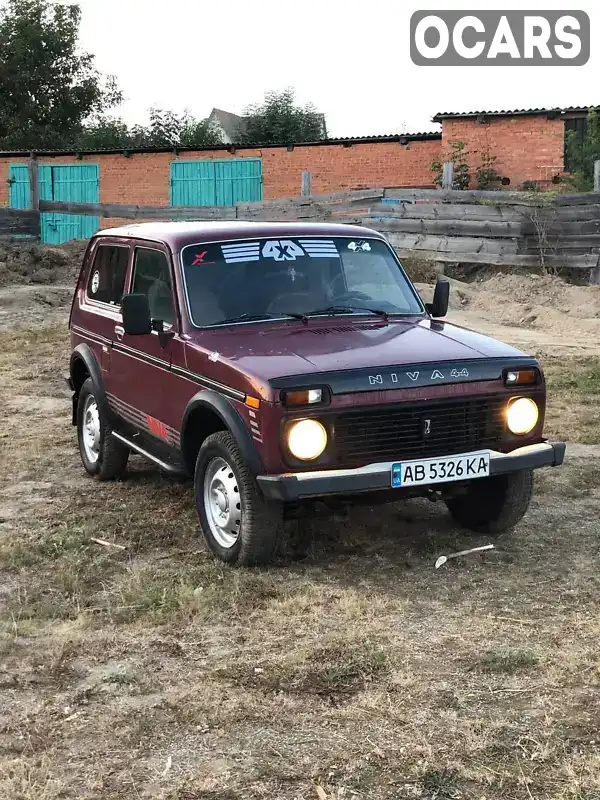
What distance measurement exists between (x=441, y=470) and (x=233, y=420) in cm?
108

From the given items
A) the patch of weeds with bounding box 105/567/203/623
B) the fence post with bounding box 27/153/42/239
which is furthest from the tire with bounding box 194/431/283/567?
the fence post with bounding box 27/153/42/239

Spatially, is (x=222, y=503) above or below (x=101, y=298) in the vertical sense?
below

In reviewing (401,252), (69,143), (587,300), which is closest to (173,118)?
(69,143)

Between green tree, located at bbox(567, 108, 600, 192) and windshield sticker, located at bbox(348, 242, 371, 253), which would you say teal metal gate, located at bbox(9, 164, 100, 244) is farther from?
windshield sticker, located at bbox(348, 242, 371, 253)

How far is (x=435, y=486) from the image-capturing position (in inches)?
196

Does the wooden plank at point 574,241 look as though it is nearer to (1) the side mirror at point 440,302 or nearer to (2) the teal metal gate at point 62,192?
(1) the side mirror at point 440,302

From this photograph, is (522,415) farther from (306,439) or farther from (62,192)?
(62,192)

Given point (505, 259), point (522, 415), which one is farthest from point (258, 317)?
point (505, 259)

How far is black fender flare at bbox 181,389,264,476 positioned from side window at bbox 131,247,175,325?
2.53 feet

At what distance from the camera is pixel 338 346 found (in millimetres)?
5039

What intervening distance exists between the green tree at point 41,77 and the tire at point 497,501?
3640 centimetres

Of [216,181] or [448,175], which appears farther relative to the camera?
[216,181]

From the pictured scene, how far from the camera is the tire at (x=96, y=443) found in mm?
6891

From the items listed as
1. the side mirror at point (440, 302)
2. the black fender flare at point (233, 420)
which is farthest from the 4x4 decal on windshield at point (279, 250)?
the black fender flare at point (233, 420)
